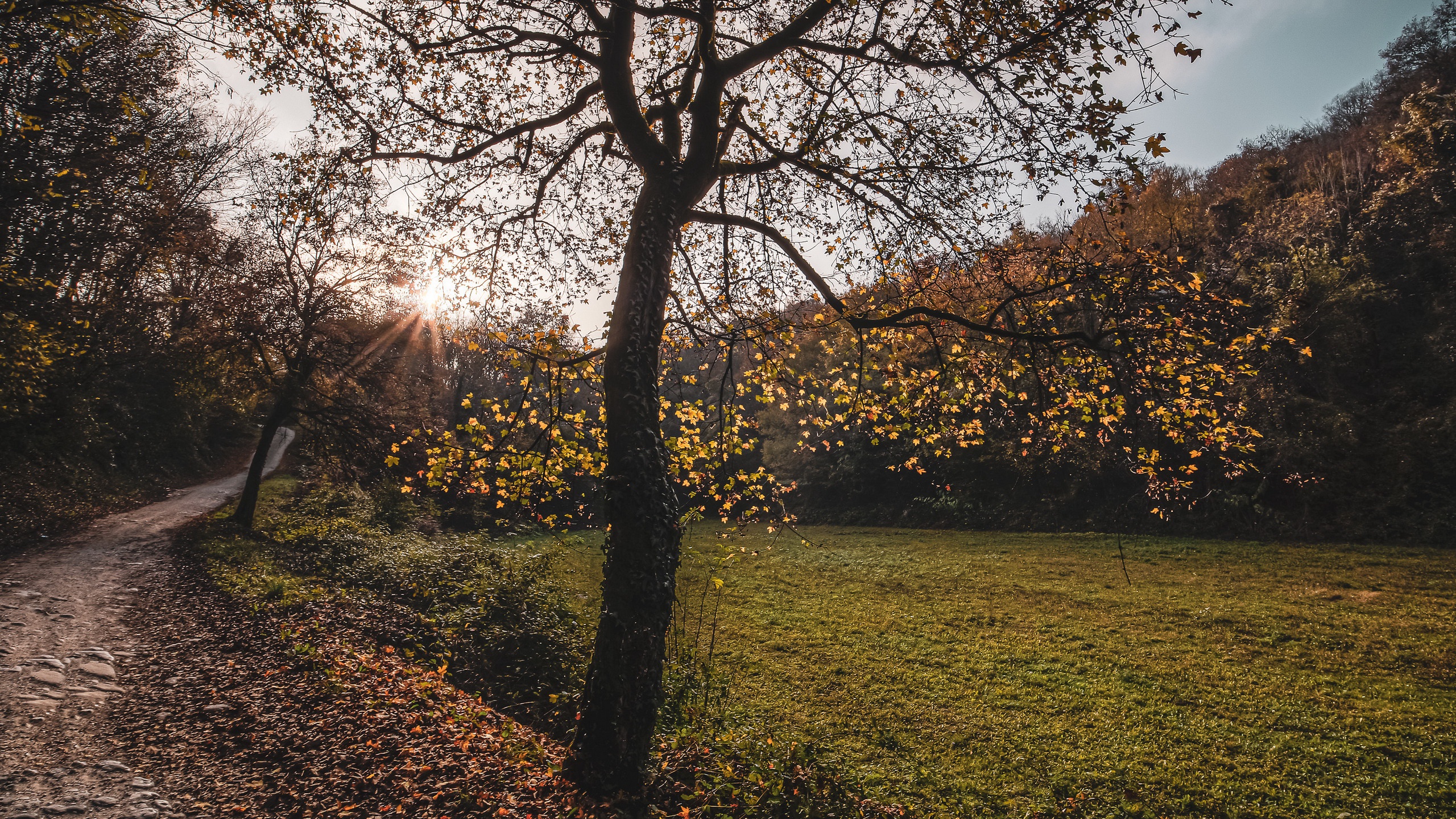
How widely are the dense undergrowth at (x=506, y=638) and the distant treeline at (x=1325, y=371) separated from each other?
29.1ft

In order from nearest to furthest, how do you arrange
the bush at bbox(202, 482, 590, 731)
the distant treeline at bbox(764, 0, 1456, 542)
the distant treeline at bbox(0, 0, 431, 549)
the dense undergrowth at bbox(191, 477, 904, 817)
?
1. the dense undergrowth at bbox(191, 477, 904, 817)
2. the bush at bbox(202, 482, 590, 731)
3. the distant treeline at bbox(0, 0, 431, 549)
4. the distant treeline at bbox(764, 0, 1456, 542)

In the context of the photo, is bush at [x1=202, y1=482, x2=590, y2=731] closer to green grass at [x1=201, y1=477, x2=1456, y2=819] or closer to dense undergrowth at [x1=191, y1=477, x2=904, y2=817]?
dense undergrowth at [x1=191, y1=477, x2=904, y2=817]

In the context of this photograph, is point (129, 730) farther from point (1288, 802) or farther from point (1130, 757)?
point (1288, 802)

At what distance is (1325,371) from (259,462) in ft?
114

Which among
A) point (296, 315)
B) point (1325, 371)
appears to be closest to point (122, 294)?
point (296, 315)

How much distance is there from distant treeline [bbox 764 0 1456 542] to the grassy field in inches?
116

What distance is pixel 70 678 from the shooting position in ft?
19.0

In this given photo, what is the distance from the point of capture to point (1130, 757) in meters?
6.56

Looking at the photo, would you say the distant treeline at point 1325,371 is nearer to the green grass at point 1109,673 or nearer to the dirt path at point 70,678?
the green grass at point 1109,673

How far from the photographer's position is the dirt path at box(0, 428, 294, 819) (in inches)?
158

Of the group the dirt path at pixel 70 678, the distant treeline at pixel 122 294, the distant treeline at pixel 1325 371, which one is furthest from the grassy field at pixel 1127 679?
the distant treeline at pixel 122 294

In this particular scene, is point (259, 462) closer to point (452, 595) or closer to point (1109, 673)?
point (452, 595)

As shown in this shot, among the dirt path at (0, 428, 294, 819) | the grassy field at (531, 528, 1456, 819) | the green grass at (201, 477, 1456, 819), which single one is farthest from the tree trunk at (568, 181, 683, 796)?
the dirt path at (0, 428, 294, 819)

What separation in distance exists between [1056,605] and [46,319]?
23080mm
